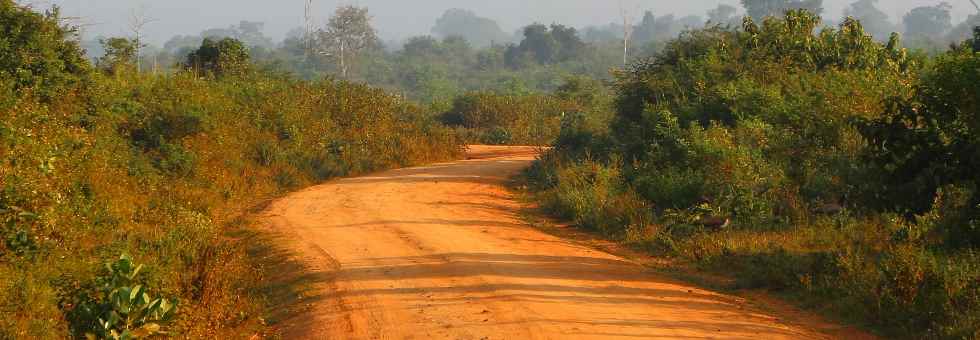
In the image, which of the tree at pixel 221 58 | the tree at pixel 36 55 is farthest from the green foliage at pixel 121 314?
the tree at pixel 221 58

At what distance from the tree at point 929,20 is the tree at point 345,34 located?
77.0m

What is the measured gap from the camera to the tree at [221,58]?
24828 mm

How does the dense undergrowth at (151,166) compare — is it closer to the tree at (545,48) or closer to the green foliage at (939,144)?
the green foliage at (939,144)

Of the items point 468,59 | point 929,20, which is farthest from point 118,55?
point 929,20

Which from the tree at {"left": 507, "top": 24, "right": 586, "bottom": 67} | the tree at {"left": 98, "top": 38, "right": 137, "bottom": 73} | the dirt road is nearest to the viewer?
the dirt road

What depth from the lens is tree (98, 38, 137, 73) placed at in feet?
64.5

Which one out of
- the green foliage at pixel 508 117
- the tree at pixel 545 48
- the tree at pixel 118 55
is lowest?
the green foliage at pixel 508 117

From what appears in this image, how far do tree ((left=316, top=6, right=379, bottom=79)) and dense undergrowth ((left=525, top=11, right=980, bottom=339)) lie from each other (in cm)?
4853

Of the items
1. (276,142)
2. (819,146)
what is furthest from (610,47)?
(819,146)

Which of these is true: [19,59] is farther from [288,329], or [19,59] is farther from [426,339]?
[426,339]

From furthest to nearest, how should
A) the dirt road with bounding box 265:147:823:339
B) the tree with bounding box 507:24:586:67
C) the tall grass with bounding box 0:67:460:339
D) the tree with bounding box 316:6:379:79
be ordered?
the tree with bounding box 507:24:586:67 < the tree with bounding box 316:6:379:79 < the tall grass with bounding box 0:67:460:339 < the dirt road with bounding box 265:147:823:339

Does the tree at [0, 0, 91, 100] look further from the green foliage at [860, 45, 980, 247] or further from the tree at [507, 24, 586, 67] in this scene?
the tree at [507, 24, 586, 67]

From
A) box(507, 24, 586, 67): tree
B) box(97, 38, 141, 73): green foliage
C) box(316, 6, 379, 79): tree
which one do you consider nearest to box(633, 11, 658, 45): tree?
box(507, 24, 586, 67): tree

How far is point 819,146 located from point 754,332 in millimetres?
6503
